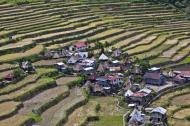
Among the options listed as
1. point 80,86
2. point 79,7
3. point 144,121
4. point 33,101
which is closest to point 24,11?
point 79,7

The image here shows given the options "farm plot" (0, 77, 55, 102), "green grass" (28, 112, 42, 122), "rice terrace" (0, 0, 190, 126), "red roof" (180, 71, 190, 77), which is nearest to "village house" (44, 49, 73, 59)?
"rice terrace" (0, 0, 190, 126)

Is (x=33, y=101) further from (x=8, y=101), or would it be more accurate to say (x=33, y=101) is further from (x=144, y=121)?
(x=144, y=121)

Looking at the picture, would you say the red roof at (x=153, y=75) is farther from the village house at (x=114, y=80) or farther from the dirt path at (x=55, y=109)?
the dirt path at (x=55, y=109)

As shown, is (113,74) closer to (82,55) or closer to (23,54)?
(82,55)

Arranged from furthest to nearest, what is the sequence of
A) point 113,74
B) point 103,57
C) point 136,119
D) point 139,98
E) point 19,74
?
1. point 103,57
2. point 113,74
3. point 19,74
4. point 139,98
5. point 136,119

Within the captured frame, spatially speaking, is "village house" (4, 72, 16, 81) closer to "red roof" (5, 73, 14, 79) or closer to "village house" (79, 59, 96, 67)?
"red roof" (5, 73, 14, 79)

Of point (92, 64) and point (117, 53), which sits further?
point (117, 53)

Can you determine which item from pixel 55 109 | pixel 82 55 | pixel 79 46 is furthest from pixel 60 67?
pixel 55 109
